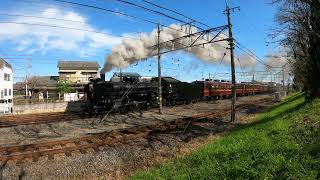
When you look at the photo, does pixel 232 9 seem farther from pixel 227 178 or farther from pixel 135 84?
pixel 227 178

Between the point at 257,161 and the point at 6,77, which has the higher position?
the point at 6,77

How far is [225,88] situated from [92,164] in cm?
4690

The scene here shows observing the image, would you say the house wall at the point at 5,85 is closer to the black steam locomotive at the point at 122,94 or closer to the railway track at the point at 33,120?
the railway track at the point at 33,120

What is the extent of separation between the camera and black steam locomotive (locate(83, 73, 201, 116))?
3027cm

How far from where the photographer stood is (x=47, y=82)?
8319 centimetres

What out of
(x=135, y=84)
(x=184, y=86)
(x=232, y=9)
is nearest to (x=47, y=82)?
(x=184, y=86)

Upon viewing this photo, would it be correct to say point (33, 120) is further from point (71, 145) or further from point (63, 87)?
point (63, 87)

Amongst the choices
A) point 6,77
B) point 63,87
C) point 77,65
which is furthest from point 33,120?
point 77,65

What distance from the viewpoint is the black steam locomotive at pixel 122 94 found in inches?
1192

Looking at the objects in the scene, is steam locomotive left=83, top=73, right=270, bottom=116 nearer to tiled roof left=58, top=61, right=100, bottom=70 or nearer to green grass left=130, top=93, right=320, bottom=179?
green grass left=130, top=93, right=320, bottom=179

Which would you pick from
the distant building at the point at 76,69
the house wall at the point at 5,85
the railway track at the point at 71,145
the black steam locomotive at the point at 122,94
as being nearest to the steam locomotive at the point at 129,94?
the black steam locomotive at the point at 122,94

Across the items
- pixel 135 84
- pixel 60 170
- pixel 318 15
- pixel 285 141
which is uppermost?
pixel 318 15

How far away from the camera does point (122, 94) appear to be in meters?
31.8

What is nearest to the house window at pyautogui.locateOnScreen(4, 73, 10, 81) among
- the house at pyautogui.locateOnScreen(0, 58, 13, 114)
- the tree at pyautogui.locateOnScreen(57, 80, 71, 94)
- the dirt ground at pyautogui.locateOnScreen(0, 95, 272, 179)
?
the house at pyautogui.locateOnScreen(0, 58, 13, 114)
